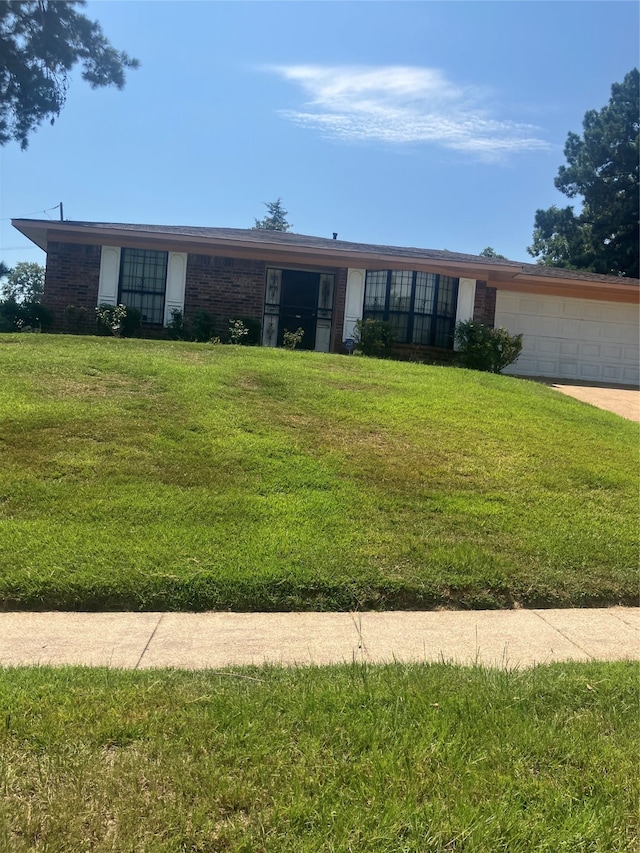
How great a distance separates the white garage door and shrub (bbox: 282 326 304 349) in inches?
220

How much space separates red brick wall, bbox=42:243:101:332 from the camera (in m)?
16.0

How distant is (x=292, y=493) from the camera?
596 centimetres

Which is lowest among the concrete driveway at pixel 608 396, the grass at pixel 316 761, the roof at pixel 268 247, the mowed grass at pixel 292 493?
the grass at pixel 316 761

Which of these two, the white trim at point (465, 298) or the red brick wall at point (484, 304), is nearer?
the white trim at point (465, 298)

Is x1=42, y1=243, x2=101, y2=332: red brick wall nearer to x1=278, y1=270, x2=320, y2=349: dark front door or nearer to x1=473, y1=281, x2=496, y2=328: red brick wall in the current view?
x1=278, y1=270, x2=320, y2=349: dark front door

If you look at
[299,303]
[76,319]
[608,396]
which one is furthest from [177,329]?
[608,396]

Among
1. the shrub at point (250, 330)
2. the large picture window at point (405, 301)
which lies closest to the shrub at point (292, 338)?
the shrub at point (250, 330)

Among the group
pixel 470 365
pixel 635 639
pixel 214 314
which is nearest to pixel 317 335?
pixel 214 314

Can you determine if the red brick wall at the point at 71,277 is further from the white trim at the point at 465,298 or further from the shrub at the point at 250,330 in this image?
the white trim at the point at 465,298

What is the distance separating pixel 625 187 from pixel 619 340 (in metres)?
19.8

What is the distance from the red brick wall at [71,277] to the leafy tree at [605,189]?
2646 cm

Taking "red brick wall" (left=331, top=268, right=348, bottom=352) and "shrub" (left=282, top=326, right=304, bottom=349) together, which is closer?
"shrub" (left=282, top=326, right=304, bottom=349)

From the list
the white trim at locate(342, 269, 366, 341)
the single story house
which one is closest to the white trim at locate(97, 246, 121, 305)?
the single story house

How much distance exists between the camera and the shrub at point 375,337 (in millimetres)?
15266
